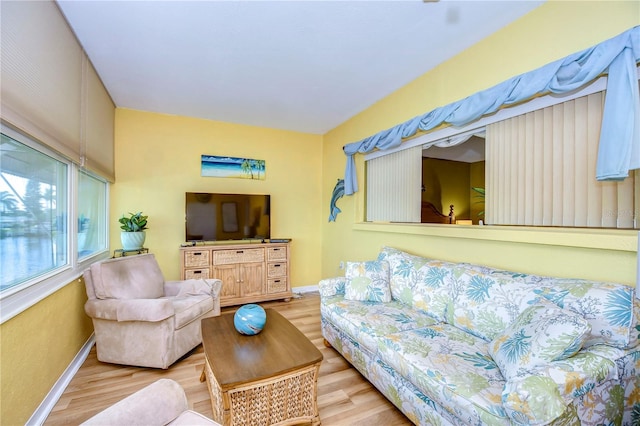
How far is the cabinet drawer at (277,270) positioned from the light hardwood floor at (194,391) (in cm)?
149

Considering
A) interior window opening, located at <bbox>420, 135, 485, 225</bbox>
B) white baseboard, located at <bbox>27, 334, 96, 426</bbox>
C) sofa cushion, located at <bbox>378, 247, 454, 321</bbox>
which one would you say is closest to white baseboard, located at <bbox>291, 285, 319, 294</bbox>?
sofa cushion, located at <bbox>378, 247, 454, 321</bbox>

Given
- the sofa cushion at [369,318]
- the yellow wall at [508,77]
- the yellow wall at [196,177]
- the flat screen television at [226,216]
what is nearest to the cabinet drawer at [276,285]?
the yellow wall at [196,177]

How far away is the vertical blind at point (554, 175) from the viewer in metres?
1.62

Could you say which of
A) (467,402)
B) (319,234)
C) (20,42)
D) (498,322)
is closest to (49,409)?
(20,42)

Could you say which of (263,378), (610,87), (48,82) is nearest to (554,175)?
(610,87)

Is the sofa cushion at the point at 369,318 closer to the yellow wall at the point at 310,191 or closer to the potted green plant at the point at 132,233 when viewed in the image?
the yellow wall at the point at 310,191

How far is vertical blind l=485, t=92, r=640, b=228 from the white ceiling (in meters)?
0.79

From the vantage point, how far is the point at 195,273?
11.7ft

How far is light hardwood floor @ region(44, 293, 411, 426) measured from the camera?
175cm

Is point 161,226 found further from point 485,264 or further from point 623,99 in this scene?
point 623,99

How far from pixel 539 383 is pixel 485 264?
124cm

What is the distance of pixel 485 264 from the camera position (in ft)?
7.27

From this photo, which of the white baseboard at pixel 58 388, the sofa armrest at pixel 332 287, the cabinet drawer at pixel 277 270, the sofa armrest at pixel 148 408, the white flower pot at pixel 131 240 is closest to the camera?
the sofa armrest at pixel 148 408

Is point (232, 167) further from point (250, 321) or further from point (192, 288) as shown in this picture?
point (250, 321)
